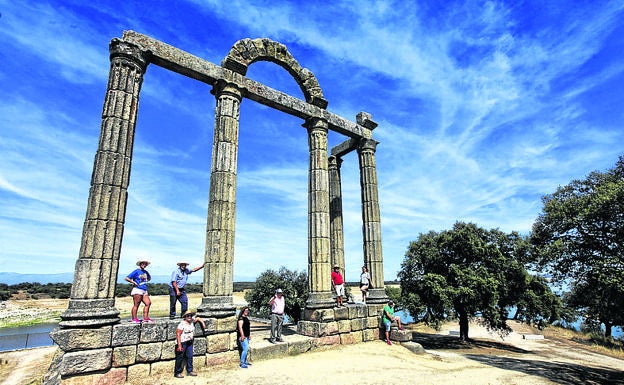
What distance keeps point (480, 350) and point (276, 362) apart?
19.2 meters

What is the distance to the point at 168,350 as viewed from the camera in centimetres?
762

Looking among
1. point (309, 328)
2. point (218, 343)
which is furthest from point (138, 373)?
point (309, 328)

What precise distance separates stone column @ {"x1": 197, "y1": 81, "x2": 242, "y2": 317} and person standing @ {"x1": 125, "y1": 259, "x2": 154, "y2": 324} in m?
1.51

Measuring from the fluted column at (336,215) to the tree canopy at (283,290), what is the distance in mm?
8847

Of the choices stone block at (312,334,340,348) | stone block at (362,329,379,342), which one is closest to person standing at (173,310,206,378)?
stone block at (312,334,340,348)

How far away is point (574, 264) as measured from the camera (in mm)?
15547

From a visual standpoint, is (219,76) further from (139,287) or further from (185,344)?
(185,344)

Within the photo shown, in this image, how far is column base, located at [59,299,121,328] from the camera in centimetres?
670

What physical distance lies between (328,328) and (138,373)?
5.95 metres

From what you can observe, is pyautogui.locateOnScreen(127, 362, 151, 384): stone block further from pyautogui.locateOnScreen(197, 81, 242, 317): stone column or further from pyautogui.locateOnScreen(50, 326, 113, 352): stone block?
pyautogui.locateOnScreen(197, 81, 242, 317): stone column

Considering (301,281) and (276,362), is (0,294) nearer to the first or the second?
(301,281)

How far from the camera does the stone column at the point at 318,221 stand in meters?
11.6

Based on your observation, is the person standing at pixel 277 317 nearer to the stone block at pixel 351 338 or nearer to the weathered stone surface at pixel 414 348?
the stone block at pixel 351 338

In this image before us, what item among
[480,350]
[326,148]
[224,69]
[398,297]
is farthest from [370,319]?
[480,350]
